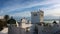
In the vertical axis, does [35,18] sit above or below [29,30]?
above

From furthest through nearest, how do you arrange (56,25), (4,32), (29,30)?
(4,32) → (29,30) → (56,25)

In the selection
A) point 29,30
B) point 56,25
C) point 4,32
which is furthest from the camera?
point 4,32

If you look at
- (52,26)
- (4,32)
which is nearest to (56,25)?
(52,26)

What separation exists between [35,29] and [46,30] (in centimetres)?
112

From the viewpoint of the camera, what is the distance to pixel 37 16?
26.5 feet

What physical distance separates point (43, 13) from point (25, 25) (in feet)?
3.86

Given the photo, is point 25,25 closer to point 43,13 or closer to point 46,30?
point 43,13

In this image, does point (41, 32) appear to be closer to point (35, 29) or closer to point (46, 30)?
point (46, 30)

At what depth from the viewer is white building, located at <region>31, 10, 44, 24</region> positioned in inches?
315

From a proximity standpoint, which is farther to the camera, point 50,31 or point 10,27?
point 10,27

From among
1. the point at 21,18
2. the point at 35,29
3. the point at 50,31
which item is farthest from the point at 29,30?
the point at 50,31

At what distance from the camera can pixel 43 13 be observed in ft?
26.6

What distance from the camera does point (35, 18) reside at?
26.7ft

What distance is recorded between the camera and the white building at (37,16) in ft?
26.2
